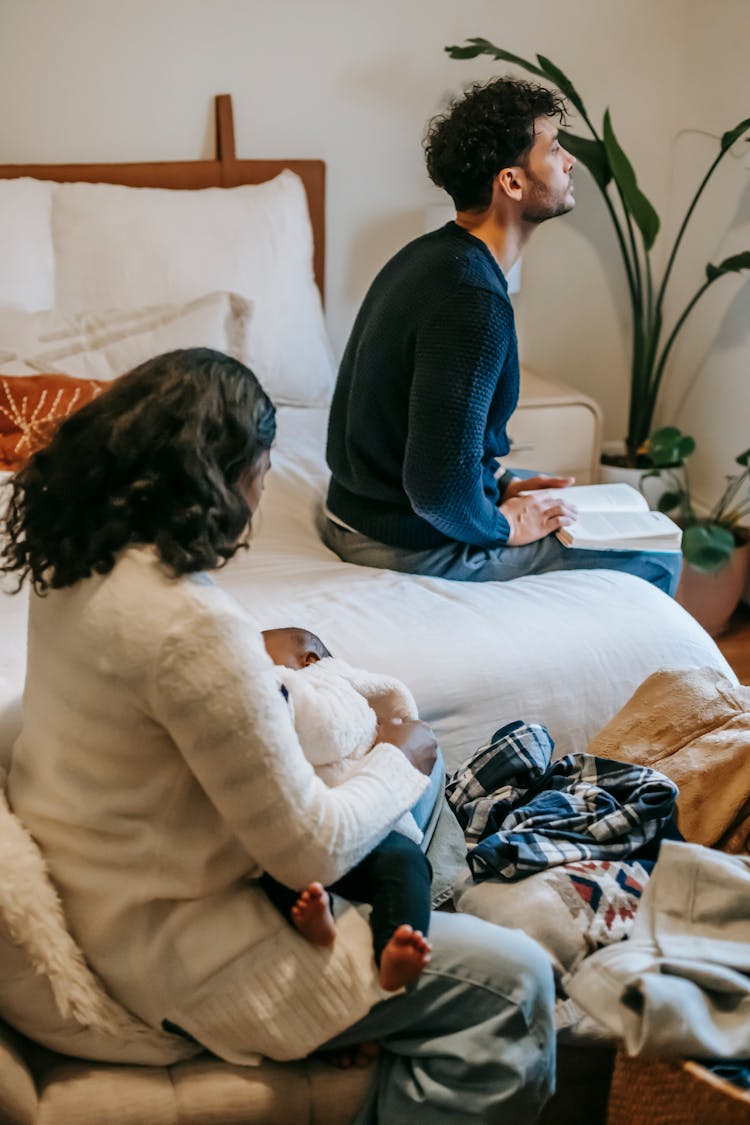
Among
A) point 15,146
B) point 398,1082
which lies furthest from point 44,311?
point 398,1082

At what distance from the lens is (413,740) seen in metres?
1.38

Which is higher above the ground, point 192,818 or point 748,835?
point 192,818

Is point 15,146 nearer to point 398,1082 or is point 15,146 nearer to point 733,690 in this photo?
point 733,690

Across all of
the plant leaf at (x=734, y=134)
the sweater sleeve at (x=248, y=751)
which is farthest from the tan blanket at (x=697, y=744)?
the plant leaf at (x=734, y=134)

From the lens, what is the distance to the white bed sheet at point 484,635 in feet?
5.42

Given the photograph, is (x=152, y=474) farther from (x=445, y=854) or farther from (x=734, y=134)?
(x=734, y=134)

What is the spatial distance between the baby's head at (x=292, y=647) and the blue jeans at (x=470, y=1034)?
0.44 meters

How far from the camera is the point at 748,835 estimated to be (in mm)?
1347

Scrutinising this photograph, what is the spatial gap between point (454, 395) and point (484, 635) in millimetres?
371

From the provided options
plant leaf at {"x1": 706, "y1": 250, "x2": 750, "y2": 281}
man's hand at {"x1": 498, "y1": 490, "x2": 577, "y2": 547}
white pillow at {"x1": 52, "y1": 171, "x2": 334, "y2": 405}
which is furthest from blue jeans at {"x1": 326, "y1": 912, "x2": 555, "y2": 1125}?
plant leaf at {"x1": 706, "y1": 250, "x2": 750, "y2": 281}

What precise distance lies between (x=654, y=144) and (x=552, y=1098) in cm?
265

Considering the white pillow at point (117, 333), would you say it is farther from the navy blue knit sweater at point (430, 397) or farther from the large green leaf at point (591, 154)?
the large green leaf at point (591, 154)

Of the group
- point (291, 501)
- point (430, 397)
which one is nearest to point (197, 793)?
point (430, 397)

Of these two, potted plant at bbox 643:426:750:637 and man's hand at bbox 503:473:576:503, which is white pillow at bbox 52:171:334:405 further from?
potted plant at bbox 643:426:750:637
